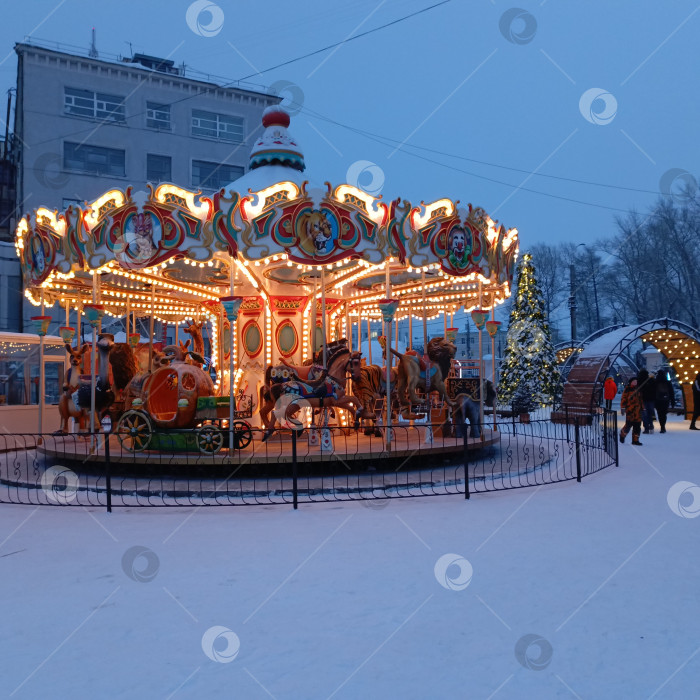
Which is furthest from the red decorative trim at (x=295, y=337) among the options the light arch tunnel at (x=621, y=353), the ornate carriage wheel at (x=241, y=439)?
the light arch tunnel at (x=621, y=353)

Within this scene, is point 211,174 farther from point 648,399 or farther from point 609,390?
→ point 648,399

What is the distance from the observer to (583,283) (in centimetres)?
4722

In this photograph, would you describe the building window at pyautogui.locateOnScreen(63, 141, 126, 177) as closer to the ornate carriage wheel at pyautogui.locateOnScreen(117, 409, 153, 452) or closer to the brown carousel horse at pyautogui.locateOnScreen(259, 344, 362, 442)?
the ornate carriage wheel at pyautogui.locateOnScreen(117, 409, 153, 452)

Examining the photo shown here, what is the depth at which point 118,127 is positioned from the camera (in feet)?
107

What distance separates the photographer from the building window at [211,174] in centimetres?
3428

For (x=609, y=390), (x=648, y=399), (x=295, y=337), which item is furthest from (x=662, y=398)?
(x=295, y=337)

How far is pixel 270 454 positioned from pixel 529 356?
62.3 feet

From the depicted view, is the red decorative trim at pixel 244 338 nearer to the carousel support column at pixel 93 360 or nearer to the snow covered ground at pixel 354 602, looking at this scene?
the carousel support column at pixel 93 360

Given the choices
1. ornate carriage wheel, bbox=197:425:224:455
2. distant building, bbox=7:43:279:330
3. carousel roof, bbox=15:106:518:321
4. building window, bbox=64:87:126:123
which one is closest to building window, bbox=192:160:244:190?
distant building, bbox=7:43:279:330

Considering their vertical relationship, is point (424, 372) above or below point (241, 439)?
above

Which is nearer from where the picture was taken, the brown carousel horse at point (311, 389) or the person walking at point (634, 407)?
the brown carousel horse at point (311, 389)

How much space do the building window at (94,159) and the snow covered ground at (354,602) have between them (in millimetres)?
27580

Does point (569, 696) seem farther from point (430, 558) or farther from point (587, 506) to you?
point (587, 506)

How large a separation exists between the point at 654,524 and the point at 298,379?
593cm
